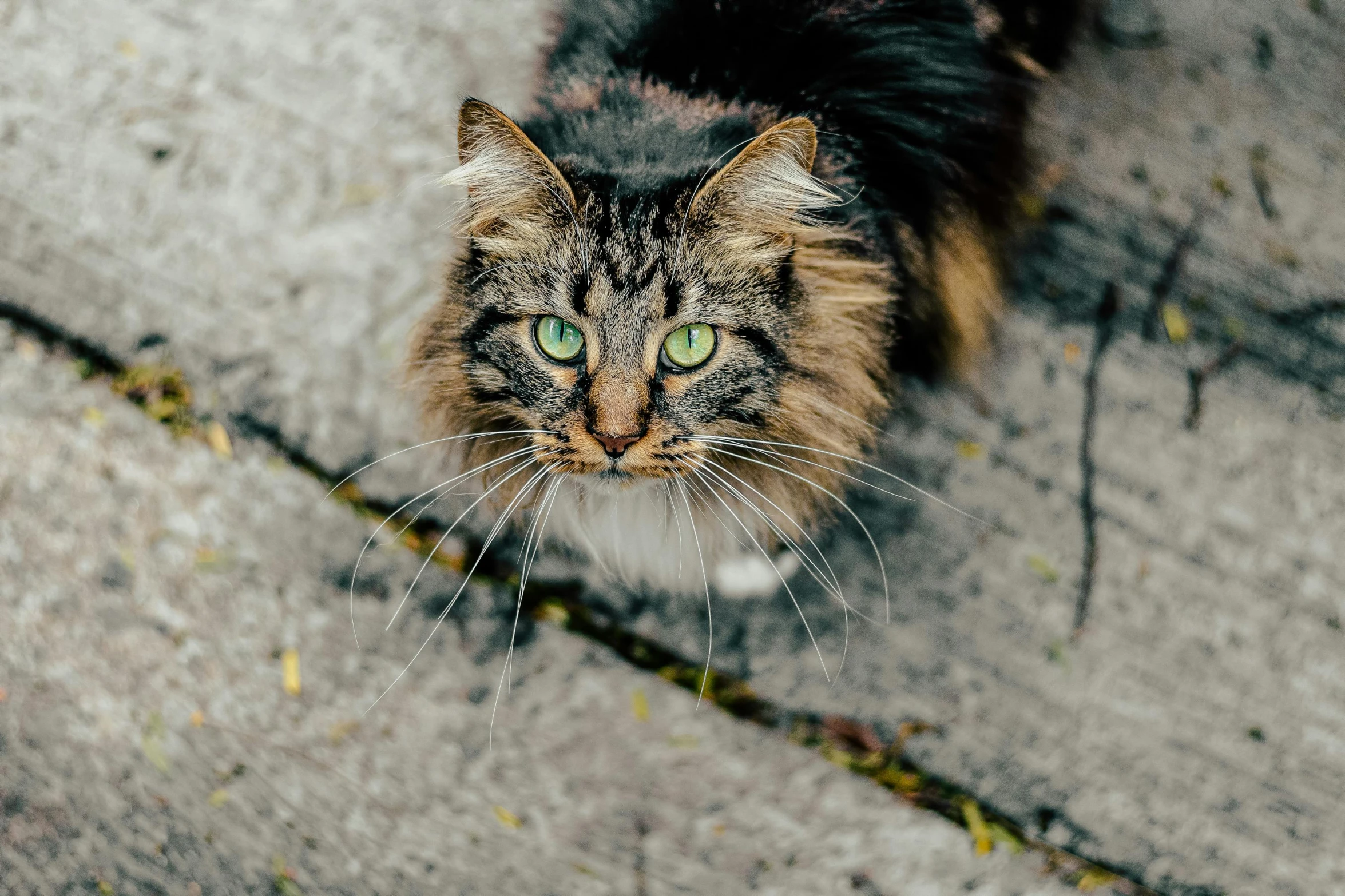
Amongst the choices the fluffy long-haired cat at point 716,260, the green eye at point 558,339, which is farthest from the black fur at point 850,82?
the green eye at point 558,339

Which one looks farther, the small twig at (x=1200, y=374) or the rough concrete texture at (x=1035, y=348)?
the small twig at (x=1200, y=374)

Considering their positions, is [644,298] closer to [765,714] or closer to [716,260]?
[716,260]

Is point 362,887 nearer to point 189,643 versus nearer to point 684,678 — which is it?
point 189,643

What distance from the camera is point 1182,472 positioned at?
204 cm

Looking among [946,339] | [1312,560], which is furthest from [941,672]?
[1312,560]

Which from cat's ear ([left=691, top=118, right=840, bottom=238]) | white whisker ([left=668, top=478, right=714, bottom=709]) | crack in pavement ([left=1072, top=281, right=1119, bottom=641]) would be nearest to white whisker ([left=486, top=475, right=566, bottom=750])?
white whisker ([left=668, top=478, right=714, bottom=709])

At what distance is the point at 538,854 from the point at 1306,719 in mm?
1727

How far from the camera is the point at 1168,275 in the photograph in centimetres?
215

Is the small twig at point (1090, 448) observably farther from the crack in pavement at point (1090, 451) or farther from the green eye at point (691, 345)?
the green eye at point (691, 345)

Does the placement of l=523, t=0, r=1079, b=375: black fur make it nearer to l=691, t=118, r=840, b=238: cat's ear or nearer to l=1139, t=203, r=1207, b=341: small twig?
l=691, t=118, r=840, b=238: cat's ear

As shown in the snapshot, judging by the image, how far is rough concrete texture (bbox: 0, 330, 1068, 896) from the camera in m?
1.86

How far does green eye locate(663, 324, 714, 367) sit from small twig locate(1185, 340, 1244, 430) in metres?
1.38

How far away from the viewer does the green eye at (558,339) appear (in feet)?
4.47

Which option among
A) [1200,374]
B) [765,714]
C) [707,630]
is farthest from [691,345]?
[1200,374]
